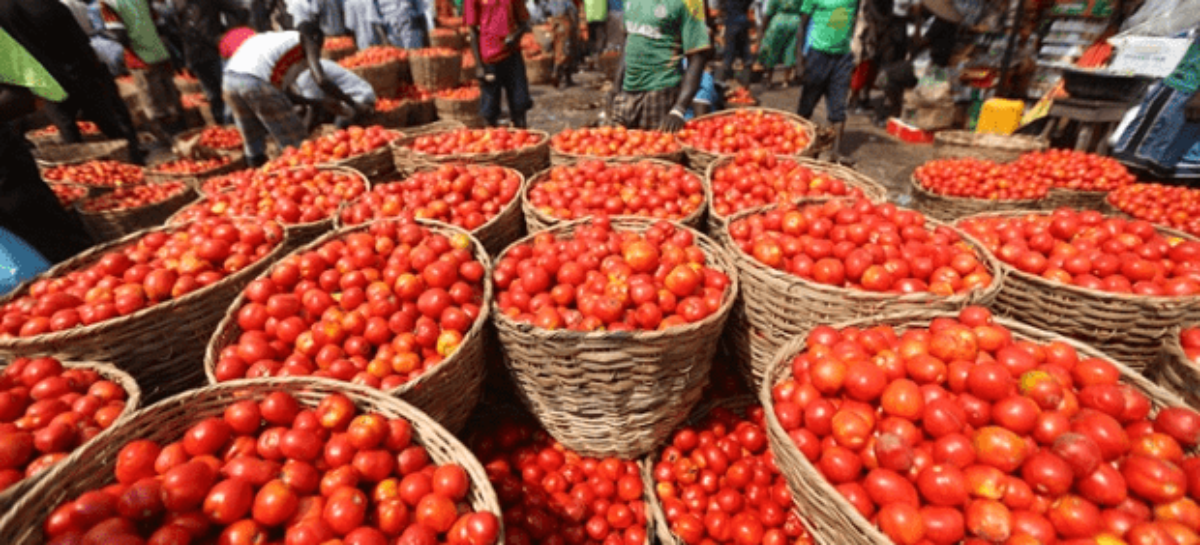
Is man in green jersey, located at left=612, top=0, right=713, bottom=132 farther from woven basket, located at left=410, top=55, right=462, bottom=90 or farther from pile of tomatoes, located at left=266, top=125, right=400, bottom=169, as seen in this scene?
woven basket, located at left=410, top=55, right=462, bottom=90

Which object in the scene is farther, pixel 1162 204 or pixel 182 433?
pixel 1162 204

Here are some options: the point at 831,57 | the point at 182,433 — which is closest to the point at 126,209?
the point at 182,433

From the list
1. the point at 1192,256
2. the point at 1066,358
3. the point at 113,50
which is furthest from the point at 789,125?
the point at 113,50

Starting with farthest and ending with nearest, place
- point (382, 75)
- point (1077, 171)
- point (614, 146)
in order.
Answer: point (382, 75) < point (1077, 171) < point (614, 146)

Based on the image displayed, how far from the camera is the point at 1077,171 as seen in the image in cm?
516

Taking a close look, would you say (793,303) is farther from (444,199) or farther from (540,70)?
(540,70)

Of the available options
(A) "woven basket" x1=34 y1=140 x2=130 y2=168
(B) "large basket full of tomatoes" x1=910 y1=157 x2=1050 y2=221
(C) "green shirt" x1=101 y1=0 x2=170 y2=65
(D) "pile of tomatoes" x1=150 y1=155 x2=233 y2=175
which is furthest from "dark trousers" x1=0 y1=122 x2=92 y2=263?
(B) "large basket full of tomatoes" x1=910 y1=157 x2=1050 y2=221

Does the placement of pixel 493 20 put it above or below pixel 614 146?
above

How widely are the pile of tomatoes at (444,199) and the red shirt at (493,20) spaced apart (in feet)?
13.4

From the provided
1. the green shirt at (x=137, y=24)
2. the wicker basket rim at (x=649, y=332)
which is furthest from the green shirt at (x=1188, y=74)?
the green shirt at (x=137, y=24)

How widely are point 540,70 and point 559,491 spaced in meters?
13.4

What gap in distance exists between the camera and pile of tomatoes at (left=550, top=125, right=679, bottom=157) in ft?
16.0

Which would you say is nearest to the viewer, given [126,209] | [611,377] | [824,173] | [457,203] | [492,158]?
[611,377]

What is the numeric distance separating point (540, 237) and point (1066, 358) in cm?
Result: 244
